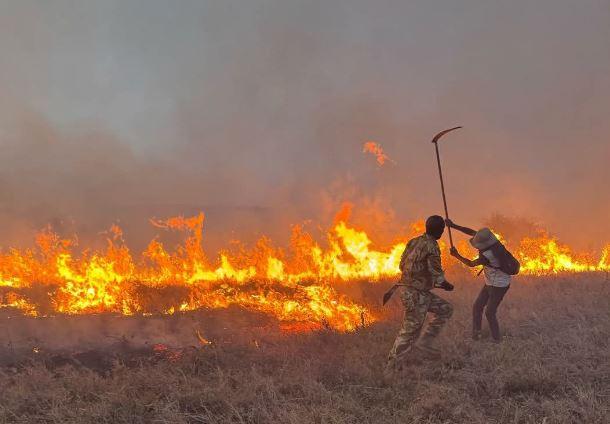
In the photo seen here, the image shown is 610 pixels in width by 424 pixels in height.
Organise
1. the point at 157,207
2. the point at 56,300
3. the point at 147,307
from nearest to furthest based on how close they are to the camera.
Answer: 1. the point at 147,307
2. the point at 56,300
3. the point at 157,207

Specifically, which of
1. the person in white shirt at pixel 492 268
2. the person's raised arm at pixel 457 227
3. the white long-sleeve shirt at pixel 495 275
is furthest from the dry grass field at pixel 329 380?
the person's raised arm at pixel 457 227

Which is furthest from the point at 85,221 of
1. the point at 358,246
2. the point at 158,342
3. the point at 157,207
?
the point at 158,342

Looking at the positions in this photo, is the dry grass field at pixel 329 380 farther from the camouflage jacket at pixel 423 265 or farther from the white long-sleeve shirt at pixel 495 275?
the camouflage jacket at pixel 423 265

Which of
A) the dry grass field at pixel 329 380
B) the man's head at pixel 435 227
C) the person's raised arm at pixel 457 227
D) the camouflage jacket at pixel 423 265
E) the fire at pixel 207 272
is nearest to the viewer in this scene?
the dry grass field at pixel 329 380

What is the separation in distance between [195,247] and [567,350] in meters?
15.8

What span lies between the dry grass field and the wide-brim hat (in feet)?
5.40

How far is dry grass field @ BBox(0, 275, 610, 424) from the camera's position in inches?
197

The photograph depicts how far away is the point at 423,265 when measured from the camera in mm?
6348

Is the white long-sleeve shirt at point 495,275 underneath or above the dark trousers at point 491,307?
above

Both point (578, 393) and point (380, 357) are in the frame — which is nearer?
point (578, 393)

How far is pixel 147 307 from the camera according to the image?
1481cm

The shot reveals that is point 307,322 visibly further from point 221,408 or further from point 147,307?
point 147,307

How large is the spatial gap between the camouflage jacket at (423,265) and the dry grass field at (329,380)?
4.07ft

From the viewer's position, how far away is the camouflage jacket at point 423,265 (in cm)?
630
